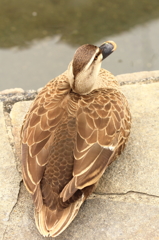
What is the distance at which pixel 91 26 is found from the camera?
5762 mm

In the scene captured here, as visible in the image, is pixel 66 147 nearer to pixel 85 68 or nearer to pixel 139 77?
pixel 85 68

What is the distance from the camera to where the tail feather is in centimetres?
263

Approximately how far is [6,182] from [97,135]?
2.74ft

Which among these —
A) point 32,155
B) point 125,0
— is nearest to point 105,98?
point 32,155

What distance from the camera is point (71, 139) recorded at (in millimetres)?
2904

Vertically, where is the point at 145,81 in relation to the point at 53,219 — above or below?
above

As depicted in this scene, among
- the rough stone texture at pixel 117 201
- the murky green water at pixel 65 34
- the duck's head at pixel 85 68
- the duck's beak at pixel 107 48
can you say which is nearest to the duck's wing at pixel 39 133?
the duck's head at pixel 85 68

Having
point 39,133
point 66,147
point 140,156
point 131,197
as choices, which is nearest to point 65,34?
point 140,156

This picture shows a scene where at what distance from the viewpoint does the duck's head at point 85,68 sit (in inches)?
123

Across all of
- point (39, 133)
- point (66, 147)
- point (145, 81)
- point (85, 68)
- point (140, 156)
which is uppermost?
point (85, 68)

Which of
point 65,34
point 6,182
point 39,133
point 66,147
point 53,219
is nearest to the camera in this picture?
point 53,219

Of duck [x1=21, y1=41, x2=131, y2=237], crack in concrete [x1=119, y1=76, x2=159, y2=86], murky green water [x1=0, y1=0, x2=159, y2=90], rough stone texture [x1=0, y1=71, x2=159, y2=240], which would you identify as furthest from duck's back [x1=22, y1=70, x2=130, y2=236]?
murky green water [x1=0, y1=0, x2=159, y2=90]

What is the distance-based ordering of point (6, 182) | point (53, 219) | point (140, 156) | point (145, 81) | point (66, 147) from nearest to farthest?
1. point (53, 219)
2. point (66, 147)
3. point (6, 182)
4. point (140, 156)
5. point (145, 81)

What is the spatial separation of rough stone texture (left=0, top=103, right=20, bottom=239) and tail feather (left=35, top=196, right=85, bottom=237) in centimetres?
29
